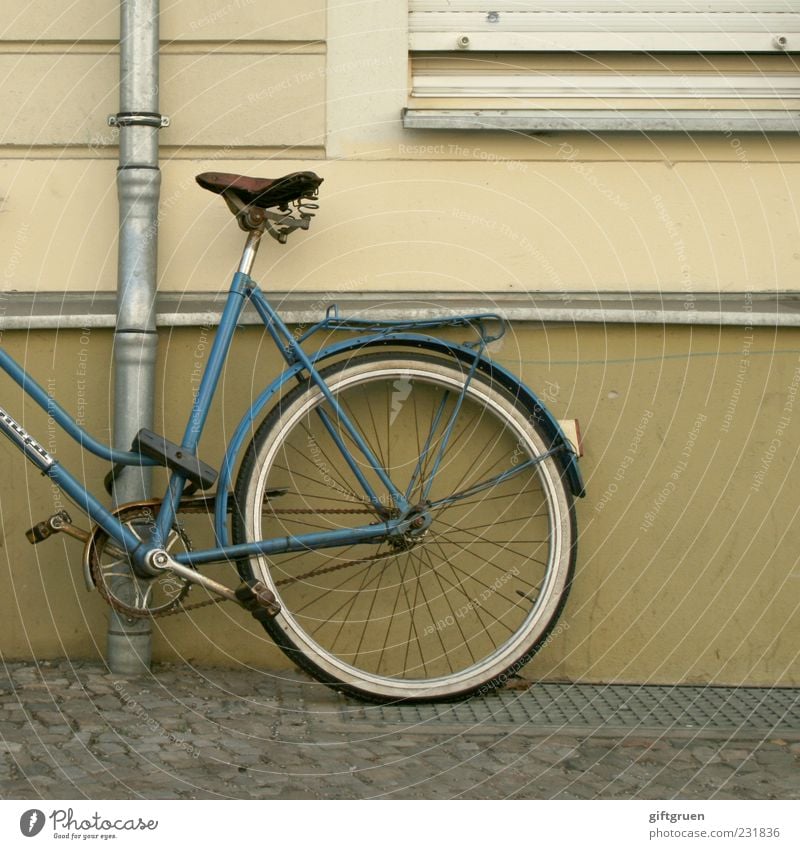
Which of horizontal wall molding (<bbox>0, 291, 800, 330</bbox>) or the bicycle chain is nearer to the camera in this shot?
the bicycle chain

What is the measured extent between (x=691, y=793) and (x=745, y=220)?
2138mm

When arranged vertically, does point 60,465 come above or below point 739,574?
above

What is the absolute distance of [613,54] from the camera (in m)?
4.93

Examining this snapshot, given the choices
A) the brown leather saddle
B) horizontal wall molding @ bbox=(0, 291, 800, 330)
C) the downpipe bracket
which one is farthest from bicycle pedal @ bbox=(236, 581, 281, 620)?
the downpipe bracket

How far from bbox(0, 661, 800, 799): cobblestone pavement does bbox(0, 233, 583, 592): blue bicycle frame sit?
49 centimetres

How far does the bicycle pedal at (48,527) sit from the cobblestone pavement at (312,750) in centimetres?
50

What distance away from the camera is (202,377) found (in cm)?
461

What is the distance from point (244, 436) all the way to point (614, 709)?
1.51 m

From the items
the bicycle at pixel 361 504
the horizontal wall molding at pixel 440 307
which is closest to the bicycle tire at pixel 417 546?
the bicycle at pixel 361 504

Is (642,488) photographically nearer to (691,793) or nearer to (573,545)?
(573,545)

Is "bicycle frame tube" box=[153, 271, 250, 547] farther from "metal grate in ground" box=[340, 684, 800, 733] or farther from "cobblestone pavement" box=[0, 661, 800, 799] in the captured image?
"metal grate in ground" box=[340, 684, 800, 733]

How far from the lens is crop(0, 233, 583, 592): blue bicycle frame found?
4.39m

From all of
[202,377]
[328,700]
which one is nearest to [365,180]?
[202,377]

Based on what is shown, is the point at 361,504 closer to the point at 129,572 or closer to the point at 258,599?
the point at 258,599
